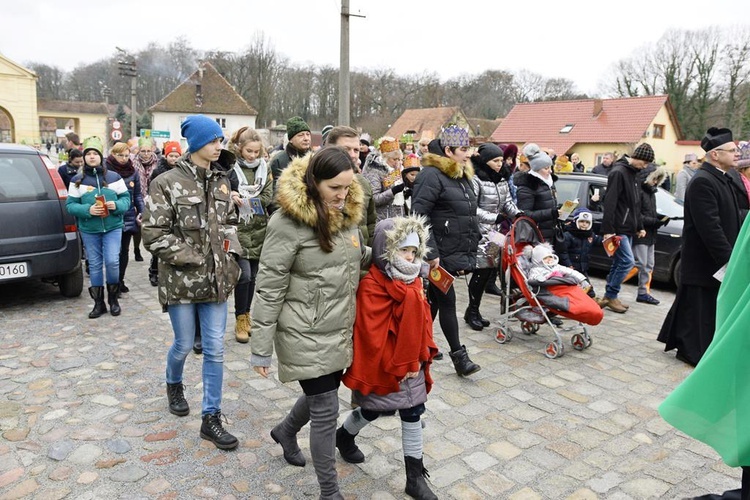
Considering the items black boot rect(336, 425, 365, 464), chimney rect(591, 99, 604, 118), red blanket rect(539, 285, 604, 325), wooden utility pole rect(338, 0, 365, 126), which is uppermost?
chimney rect(591, 99, 604, 118)

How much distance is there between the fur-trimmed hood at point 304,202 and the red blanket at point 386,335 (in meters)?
0.35

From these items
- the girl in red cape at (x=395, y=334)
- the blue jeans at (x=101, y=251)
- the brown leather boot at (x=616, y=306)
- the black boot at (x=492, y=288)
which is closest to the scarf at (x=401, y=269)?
the girl in red cape at (x=395, y=334)

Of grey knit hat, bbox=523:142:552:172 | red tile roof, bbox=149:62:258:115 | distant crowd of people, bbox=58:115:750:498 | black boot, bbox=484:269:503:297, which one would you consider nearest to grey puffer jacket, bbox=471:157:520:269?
distant crowd of people, bbox=58:115:750:498

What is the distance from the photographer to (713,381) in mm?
2137

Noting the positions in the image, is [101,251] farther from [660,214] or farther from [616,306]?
[660,214]

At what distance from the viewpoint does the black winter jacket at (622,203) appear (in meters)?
7.24

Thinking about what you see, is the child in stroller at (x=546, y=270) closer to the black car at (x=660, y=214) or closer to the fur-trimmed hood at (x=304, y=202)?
the fur-trimmed hood at (x=304, y=202)

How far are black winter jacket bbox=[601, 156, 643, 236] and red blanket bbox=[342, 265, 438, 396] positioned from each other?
5036 millimetres

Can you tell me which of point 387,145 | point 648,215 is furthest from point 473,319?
point 648,215

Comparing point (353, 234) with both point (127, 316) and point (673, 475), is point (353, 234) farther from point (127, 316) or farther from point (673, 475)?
point (127, 316)

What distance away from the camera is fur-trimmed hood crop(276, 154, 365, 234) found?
290cm

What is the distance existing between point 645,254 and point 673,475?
4.95 m

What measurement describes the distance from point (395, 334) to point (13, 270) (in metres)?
→ 5.30

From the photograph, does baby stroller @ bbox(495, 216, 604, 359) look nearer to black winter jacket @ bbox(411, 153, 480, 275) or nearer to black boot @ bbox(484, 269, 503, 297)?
black winter jacket @ bbox(411, 153, 480, 275)
